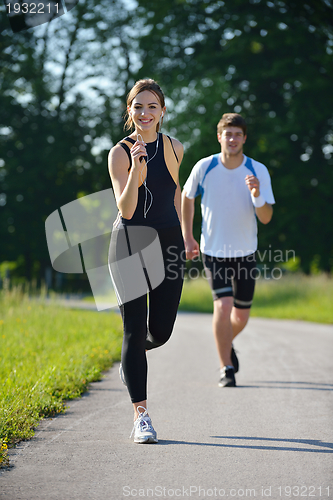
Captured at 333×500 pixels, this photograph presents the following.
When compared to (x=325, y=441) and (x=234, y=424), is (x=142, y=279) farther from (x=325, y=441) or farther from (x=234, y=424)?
(x=325, y=441)

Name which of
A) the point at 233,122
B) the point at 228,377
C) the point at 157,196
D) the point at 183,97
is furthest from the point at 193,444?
the point at 183,97

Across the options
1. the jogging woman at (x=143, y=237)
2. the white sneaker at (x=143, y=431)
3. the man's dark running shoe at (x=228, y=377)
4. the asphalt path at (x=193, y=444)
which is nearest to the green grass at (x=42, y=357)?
the asphalt path at (x=193, y=444)

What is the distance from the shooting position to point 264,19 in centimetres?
2561

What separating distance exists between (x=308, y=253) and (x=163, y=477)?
25.7 metres

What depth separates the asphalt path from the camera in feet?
9.57

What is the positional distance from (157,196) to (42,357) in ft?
10.4

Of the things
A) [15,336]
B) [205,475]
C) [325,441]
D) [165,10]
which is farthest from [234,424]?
[165,10]

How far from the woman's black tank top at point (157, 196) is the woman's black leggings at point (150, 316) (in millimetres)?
77

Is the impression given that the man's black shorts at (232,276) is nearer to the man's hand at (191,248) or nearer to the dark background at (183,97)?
the man's hand at (191,248)

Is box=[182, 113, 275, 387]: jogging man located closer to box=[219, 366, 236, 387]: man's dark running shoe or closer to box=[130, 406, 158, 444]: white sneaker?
box=[219, 366, 236, 387]: man's dark running shoe

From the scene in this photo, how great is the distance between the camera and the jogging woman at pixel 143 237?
3.84 metres

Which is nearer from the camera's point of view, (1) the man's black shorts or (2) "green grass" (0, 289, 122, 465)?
(2) "green grass" (0, 289, 122, 465)

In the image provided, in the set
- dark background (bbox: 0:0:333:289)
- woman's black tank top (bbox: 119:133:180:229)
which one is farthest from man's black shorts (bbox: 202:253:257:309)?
dark background (bbox: 0:0:333:289)

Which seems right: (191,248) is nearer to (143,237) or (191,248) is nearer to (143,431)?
(143,237)
